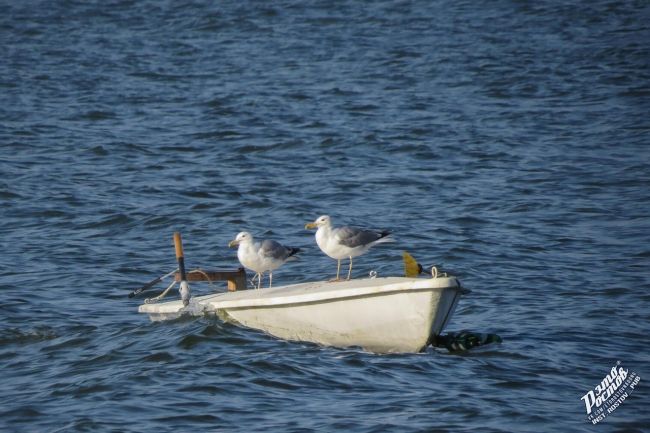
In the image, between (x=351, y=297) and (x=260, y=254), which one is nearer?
(x=351, y=297)

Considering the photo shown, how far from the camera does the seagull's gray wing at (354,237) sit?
46.9 ft

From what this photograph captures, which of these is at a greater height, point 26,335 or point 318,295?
point 318,295

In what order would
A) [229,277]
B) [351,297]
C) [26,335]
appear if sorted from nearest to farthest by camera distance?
[351,297]
[26,335]
[229,277]

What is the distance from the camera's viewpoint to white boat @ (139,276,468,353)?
13.2 meters

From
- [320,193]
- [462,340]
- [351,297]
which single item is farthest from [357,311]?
[320,193]

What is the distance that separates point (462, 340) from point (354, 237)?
1.83 m

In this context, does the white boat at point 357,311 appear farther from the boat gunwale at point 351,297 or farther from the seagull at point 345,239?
the seagull at point 345,239

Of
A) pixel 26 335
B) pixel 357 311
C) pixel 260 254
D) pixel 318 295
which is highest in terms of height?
pixel 260 254

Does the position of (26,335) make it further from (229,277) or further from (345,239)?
(345,239)

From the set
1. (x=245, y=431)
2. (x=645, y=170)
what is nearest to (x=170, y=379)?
(x=245, y=431)

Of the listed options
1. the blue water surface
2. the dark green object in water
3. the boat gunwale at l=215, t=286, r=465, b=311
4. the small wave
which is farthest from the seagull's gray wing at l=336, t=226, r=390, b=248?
the small wave

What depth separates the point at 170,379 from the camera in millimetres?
13320

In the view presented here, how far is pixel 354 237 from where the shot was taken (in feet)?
47.0

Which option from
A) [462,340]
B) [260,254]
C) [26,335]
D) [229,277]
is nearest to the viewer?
[462,340]
